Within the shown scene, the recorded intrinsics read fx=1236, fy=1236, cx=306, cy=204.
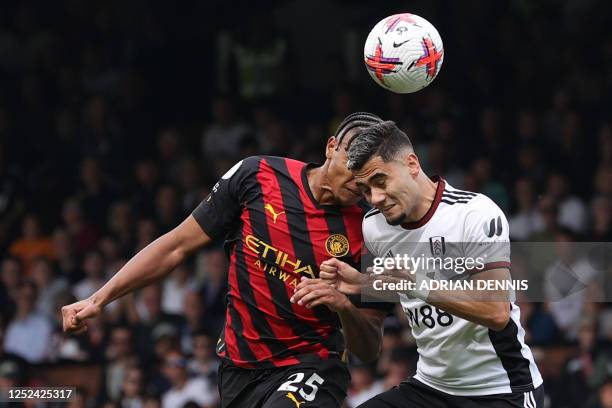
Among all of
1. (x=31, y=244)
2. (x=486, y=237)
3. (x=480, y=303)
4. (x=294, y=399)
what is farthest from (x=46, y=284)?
(x=480, y=303)

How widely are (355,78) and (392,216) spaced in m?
8.41

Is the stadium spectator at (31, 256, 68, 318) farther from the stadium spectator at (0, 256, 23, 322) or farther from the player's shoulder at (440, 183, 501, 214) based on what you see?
the player's shoulder at (440, 183, 501, 214)

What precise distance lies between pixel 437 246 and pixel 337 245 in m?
0.66

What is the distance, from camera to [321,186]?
6.34 m

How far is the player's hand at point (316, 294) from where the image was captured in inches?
218

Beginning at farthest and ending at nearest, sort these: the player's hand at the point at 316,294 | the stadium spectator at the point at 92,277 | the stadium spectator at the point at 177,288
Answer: the stadium spectator at the point at 92,277
the stadium spectator at the point at 177,288
the player's hand at the point at 316,294

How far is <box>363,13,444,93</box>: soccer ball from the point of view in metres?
6.64

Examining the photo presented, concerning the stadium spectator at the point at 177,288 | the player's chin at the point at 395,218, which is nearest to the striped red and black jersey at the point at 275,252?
the player's chin at the point at 395,218

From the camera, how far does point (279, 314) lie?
6.33 meters

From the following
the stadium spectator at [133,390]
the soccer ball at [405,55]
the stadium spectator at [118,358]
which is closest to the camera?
the soccer ball at [405,55]

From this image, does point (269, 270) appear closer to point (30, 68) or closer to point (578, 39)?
point (578, 39)

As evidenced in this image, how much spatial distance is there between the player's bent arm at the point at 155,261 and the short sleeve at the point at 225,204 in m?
0.05

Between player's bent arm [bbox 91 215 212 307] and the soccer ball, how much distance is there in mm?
1320

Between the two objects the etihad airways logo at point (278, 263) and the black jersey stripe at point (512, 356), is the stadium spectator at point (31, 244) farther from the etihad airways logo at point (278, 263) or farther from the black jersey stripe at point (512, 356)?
the black jersey stripe at point (512, 356)
